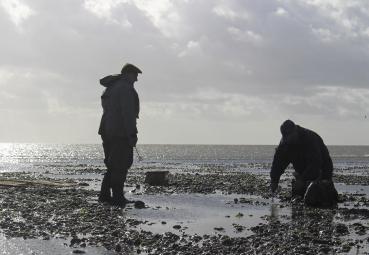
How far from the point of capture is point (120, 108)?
41.0 feet

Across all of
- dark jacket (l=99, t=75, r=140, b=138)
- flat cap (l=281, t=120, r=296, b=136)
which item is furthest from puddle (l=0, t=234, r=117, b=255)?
flat cap (l=281, t=120, r=296, b=136)

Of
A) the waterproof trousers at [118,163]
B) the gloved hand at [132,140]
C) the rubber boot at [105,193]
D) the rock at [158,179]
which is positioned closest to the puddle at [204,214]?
the waterproof trousers at [118,163]

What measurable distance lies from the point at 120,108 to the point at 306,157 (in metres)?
4.45

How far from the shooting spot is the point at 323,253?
7.23 m

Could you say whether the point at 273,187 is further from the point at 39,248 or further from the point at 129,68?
the point at 39,248

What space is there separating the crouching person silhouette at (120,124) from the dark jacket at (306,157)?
3522mm

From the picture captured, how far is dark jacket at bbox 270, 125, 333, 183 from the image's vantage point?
12.9 metres

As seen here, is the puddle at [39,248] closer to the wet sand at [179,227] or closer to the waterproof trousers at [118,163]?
the wet sand at [179,227]

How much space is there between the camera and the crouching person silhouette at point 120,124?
40.5 ft

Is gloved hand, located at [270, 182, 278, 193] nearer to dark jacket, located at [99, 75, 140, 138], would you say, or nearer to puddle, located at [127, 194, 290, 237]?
puddle, located at [127, 194, 290, 237]

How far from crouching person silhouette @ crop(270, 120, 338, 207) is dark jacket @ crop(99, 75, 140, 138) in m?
3.33

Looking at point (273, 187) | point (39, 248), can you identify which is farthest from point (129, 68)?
point (39, 248)

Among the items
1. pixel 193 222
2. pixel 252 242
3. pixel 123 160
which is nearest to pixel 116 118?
pixel 123 160

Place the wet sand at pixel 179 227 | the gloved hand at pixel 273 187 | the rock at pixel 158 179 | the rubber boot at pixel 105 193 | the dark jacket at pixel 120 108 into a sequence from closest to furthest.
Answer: the wet sand at pixel 179 227
the dark jacket at pixel 120 108
the rubber boot at pixel 105 193
the gloved hand at pixel 273 187
the rock at pixel 158 179
